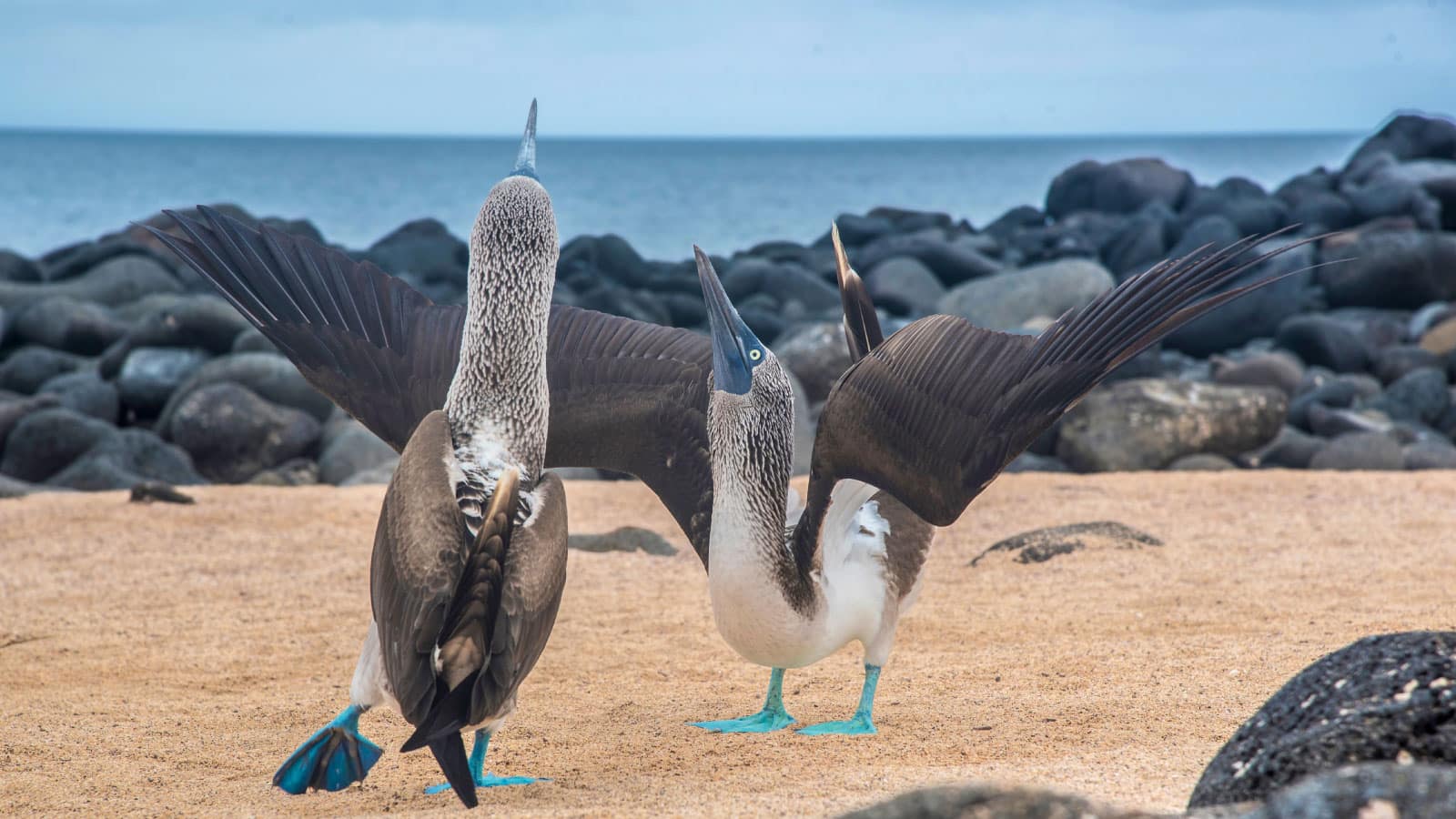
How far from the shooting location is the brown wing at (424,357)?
4590 mm

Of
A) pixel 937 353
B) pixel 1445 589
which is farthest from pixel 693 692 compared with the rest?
pixel 1445 589

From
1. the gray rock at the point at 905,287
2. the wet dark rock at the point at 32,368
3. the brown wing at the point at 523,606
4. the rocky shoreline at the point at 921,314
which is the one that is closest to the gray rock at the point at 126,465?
the rocky shoreline at the point at 921,314

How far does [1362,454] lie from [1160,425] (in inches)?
57.2

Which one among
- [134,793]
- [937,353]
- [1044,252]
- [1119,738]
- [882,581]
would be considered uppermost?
[1044,252]

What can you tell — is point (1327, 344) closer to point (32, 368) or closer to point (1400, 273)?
point (1400, 273)

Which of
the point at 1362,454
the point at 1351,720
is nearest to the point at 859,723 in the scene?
the point at 1351,720

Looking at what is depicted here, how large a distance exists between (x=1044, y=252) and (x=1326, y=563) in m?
20.0

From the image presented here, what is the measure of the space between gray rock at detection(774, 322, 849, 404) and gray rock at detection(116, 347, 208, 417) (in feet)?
19.8

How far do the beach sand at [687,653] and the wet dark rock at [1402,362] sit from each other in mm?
6377

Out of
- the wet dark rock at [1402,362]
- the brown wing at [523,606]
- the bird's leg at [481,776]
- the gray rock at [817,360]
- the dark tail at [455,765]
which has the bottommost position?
the bird's leg at [481,776]

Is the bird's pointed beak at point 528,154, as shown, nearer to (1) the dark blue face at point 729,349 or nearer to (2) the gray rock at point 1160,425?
(1) the dark blue face at point 729,349

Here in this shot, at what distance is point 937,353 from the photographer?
414 centimetres

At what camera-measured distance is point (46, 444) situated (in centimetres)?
1131

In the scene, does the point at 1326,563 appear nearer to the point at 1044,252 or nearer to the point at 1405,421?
the point at 1405,421
